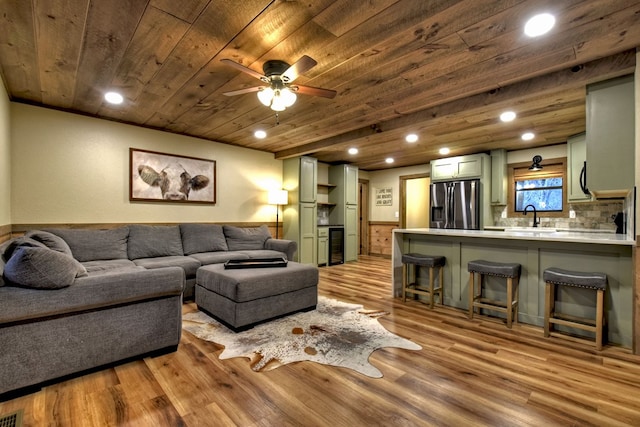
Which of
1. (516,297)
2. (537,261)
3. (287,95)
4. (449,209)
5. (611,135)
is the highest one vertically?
(287,95)

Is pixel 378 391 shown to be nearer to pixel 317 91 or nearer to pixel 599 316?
pixel 599 316

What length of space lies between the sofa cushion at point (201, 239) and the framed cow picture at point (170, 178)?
535mm

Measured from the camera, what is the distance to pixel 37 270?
1.82 metres

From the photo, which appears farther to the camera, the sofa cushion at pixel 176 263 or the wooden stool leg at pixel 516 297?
the sofa cushion at pixel 176 263

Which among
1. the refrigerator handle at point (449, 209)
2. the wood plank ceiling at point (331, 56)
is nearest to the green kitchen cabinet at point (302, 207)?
the wood plank ceiling at point (331, 56)

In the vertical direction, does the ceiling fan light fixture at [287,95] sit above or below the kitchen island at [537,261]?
above

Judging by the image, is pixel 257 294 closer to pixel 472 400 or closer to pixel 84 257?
pixel 472 400

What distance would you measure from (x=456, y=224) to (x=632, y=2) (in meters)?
4.43

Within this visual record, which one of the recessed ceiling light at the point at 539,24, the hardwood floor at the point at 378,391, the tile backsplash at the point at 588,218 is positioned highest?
the recessed ceiling light at the point at 539,24

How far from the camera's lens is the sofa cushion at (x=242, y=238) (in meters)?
4.81

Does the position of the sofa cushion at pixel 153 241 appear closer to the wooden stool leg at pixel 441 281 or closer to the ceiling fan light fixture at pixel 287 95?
the ceiling fan light fixture at pixel 287 95

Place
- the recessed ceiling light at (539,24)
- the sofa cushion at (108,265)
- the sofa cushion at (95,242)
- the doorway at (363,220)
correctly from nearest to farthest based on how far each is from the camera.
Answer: the recessed ceiling light at (539,24), the sofa cushion at (108,265), the sofa cushion at (95,242), the doorway at (363,220)

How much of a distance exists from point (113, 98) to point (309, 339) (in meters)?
3.27

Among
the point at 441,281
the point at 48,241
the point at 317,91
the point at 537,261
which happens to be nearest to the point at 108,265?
the point at 48,241
